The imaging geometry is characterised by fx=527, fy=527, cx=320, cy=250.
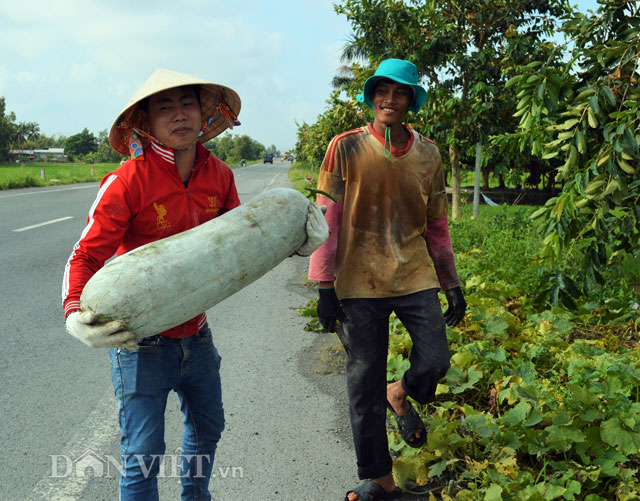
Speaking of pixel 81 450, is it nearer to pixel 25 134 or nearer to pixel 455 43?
pixel 455 43

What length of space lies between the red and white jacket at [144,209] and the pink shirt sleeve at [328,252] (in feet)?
1.69

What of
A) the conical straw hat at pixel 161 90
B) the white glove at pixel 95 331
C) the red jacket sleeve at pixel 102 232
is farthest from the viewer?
the conical straw hat at pixel 161 90

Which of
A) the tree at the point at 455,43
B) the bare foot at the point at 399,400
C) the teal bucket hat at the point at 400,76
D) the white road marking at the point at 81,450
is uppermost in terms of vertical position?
the tree at the point at 455,43

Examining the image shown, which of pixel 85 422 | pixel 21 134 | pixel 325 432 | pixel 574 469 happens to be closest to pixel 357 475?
pixel 325 432

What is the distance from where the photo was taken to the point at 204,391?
2.07 meters

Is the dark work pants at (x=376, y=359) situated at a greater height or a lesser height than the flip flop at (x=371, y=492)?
greater

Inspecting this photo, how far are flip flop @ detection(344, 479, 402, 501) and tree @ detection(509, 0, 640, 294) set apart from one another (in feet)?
7.46

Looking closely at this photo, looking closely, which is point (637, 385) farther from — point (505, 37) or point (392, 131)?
point (505, 37)

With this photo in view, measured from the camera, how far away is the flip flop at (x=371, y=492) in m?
2.44

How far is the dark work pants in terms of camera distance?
2463 mm

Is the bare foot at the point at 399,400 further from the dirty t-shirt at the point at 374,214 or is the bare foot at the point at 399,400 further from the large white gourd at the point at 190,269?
the large white gourd at the point at 190,269

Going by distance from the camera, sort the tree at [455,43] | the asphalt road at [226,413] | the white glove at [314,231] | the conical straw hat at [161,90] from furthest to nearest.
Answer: the tree at [455,43] → the asphalt road at [226,413] → the white glove at [314,231] → the conical straw hat at [161,90]

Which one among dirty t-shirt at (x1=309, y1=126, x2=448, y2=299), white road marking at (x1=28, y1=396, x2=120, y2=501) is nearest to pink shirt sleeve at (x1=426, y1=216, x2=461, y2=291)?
dirty t-shirt at (x1=309, y1=126, x2=448, y2=299)

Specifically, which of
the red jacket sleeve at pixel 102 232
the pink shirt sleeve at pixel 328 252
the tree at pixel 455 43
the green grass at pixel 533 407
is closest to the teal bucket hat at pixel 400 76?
the pink shirt sleeve at pixel 328 252
